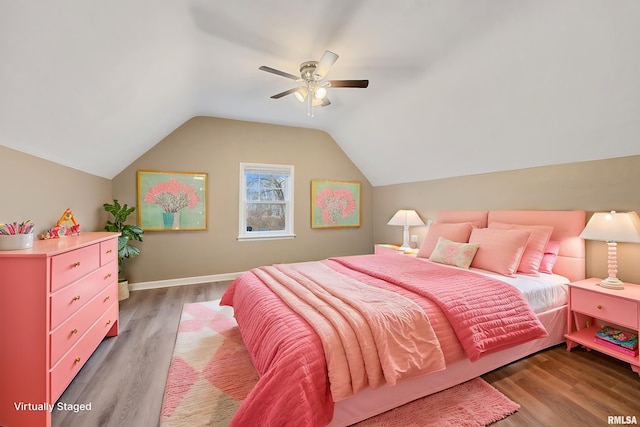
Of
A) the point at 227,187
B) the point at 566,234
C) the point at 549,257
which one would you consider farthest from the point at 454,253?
the point at 227,187

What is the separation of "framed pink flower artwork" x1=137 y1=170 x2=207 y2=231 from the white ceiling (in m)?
0.61

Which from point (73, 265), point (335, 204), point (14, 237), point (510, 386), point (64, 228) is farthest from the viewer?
point (335, 204)

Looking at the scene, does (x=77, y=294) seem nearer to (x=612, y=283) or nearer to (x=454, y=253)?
(x=454, y=253)

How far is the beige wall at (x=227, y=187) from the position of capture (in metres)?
3.97

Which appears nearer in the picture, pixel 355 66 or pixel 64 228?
pixel 64 228

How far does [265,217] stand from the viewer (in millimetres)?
4773

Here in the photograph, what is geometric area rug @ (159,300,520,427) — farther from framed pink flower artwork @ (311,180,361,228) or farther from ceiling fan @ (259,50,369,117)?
framed pink flower artwork @ (311,180,361,228)

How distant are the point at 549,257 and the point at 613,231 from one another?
1.90 ft

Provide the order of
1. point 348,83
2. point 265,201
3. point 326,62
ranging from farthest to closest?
point 265,201
point 348,83
point 326,62

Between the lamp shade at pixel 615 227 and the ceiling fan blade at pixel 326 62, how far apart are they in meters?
2.46

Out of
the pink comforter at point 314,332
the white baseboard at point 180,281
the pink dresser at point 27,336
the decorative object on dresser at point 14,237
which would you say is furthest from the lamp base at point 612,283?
the white baseboard at point 180,281

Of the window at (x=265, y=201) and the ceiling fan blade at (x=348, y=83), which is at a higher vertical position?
the ceiling fan blade at (x=348, y=83)

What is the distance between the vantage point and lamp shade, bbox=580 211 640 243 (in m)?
2.00

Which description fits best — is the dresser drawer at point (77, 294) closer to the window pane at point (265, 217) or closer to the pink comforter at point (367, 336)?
the pink comforter at point (367, 336)
